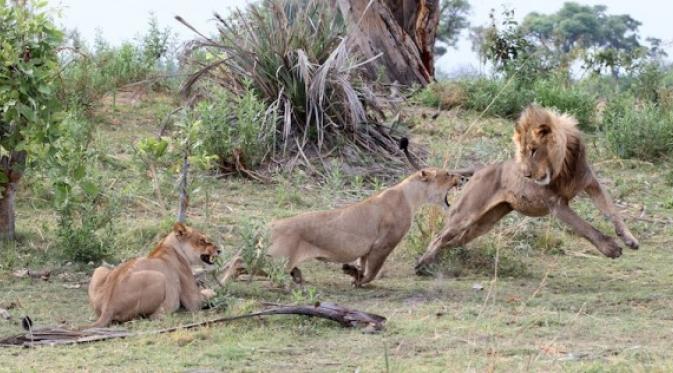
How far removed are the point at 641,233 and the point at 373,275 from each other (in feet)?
10.5

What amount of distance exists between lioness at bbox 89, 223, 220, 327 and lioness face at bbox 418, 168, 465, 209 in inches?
82.4

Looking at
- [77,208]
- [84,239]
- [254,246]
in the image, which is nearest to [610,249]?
[254,246]

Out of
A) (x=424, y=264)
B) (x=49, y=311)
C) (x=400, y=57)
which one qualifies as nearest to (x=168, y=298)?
(x=49, y=311)

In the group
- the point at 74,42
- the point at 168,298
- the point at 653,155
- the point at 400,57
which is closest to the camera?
the point at 168,298

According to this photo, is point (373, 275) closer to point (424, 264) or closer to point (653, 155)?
point (424, 264)

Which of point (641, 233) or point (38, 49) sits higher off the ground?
point (38, 49)

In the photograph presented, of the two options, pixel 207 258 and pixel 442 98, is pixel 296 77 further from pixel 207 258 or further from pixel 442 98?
pixel 207 258

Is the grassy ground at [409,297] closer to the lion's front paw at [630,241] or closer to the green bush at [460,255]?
the green bush at [460,255]

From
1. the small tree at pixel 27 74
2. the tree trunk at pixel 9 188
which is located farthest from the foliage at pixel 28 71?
the tree trunk at pixel 9 188

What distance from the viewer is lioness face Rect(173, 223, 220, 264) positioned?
7836 mm

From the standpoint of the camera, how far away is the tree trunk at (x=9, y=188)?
9172 millimetres

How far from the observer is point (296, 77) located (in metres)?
12.5

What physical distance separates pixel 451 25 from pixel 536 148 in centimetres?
3558

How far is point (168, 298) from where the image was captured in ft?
24.2
